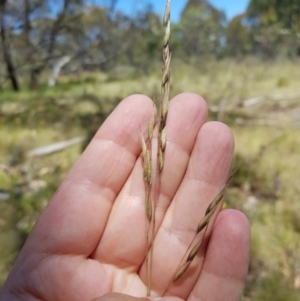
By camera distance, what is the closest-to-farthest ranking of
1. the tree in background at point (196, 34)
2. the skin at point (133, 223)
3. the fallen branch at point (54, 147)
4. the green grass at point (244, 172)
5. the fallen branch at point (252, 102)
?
the skin at point (133, 223) < the green grass at point (244, 172) < the fallen branch at point (54, 147) < the fallen branch at point (252, 102) < the tree in background at point (196, 34)

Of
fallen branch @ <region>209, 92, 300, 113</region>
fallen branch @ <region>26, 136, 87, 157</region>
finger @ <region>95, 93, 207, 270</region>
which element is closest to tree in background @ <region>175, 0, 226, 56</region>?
fallen branch @ <region>209, 92, 300, 113</region>

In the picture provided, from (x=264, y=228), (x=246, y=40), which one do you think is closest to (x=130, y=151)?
(x=264, y=228)

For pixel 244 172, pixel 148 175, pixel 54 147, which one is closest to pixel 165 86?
pixel 148 175

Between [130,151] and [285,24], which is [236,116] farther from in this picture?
[130,151]

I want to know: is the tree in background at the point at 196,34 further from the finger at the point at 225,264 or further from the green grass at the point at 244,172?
the finger at the point at 225,264

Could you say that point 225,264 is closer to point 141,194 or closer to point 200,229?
point 200,229

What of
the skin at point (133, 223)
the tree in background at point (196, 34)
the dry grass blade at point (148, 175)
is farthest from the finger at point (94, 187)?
the tree in background at point (196, 34)

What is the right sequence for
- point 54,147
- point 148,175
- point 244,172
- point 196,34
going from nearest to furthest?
point 148,175 < point 244,172 < point 54,147 < point 196,34
